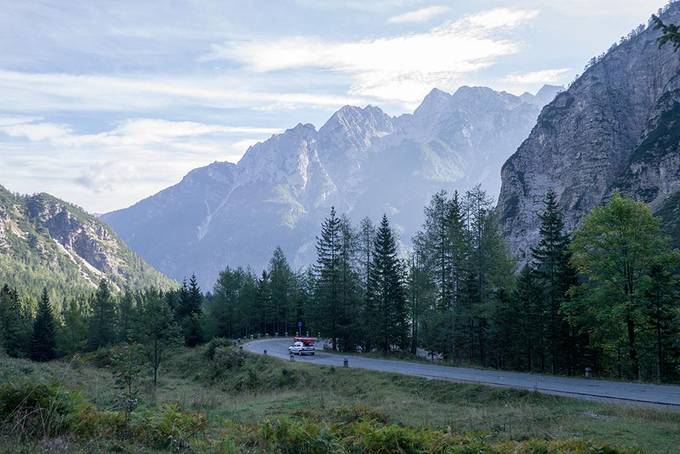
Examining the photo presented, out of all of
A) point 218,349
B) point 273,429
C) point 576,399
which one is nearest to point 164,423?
point 273,429

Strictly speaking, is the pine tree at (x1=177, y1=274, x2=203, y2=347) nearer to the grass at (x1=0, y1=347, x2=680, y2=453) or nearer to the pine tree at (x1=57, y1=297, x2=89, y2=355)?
the pine tree at (x1=57, y1=297, x2=89, y2=355)

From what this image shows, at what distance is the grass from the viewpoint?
9.24 meters

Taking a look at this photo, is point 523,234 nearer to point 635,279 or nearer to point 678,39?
point 635,279

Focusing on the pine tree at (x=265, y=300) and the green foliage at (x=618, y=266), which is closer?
the green foliage at (x=618, y=266)

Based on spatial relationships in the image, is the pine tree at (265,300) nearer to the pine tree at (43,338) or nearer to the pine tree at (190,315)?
the pine tree at (190,315)

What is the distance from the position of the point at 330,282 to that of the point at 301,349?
31.1 ft

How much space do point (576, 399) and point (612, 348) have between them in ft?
63.0

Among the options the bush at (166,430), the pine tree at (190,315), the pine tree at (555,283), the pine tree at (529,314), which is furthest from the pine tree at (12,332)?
the bush at (166,430)

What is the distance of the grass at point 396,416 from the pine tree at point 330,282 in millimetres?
15796

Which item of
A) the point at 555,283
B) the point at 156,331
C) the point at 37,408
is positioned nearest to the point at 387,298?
the point at 555,283

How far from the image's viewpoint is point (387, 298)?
50.7 metres

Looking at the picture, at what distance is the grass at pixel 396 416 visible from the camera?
30.3 feet

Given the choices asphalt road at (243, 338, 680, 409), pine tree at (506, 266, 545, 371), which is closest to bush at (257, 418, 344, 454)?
asphalt road at (243, 338, 680, 409)

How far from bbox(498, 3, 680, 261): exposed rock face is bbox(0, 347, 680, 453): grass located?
367 feet
